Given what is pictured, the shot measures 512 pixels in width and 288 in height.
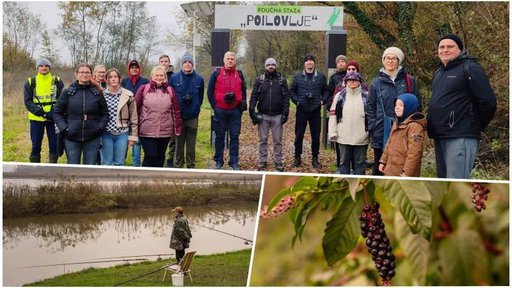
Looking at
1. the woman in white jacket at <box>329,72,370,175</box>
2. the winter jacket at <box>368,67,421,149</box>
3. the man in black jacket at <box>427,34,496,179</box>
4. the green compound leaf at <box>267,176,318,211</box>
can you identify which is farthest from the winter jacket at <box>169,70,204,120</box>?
the green compound leaf at <box>267,176,318,211</box>

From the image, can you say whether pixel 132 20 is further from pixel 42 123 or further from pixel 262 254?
pixel 262 254

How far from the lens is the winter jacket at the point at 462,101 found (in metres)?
5.01

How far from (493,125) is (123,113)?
16.4 feet

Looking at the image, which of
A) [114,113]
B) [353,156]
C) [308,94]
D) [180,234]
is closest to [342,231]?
[180,234]

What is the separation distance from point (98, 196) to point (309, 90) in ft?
13.5

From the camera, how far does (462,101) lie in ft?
16.6

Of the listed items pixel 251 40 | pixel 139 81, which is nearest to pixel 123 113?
pixel 139 81

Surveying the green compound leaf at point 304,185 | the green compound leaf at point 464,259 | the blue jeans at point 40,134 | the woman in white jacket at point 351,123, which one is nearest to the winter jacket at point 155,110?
the blue jeans at point 40,134

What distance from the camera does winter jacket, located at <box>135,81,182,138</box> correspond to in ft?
22.1

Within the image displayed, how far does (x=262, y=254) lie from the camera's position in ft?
10.0

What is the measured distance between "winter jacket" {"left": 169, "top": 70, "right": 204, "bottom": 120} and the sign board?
219cm

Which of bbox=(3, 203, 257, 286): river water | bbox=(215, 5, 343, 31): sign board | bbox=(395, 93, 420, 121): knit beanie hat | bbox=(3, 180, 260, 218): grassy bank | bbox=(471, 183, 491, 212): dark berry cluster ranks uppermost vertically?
bbox=(215, 5, 343, 31): sign board

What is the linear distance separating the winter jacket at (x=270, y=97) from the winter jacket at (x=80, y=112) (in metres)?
2.10

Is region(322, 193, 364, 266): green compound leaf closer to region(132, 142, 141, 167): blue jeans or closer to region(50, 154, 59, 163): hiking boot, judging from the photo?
region(132, 142, 141, 167): blue jeans
